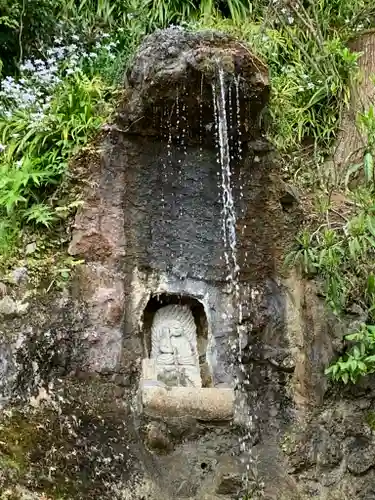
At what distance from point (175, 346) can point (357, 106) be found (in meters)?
2.54

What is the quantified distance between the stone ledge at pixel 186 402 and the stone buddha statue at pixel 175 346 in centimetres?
24

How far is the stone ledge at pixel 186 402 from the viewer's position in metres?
4.32

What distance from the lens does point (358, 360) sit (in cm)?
429

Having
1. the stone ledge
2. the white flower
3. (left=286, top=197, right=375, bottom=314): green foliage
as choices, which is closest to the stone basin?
the stone ledge

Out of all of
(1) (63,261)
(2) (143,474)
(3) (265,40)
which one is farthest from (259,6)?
(2) (143,474)

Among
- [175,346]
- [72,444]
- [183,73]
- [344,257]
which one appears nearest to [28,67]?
[183,73]

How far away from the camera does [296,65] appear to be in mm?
6012

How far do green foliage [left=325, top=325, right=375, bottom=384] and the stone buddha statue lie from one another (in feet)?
2.96

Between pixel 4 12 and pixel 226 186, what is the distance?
99.9 inches

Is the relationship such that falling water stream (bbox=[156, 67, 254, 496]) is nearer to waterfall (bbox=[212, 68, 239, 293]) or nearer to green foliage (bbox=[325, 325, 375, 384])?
waterfall (bbox=[212, 68, 239, 293])

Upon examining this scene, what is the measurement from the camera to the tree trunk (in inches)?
218

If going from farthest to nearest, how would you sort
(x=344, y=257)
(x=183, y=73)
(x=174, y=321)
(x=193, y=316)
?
(x=193, y=316) < (x=174, y=321) < (x=344, y=257) < (x=183, y=73)

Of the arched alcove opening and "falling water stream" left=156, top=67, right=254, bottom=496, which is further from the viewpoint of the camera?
the arched alcove opening

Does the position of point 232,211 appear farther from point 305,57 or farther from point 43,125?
point 305,57
